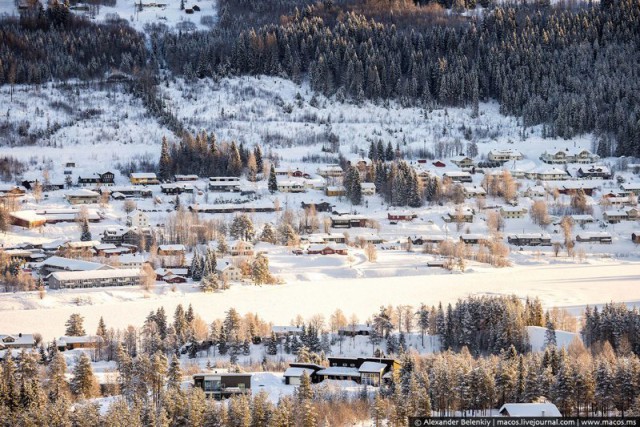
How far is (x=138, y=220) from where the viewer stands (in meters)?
64.1

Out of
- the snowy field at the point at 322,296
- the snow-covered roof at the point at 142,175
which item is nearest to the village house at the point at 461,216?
the snowy field at the point at 322,296

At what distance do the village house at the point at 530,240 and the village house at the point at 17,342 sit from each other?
104 ft

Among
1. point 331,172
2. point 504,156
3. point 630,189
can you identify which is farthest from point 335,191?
point 630,189

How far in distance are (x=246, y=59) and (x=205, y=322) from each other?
5730cm

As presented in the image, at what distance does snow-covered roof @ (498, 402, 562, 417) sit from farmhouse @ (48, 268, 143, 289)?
25705mm

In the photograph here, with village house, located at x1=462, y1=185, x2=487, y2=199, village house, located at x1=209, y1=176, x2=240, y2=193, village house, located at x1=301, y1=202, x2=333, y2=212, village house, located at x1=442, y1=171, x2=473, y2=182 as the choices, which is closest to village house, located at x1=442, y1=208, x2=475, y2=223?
village house, located at x1=462, y1=185, x2=487, y2=199

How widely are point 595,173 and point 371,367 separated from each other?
147ft

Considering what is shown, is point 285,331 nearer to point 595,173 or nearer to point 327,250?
point 327,250

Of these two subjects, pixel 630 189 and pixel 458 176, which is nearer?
pixel 630 189

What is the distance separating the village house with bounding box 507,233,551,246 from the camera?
61.8 m

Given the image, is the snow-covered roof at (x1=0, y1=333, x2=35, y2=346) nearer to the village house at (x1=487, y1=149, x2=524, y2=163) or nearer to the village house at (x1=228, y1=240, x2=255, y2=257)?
the village house at (x1=228, y1=240, x2=255, y2=257)

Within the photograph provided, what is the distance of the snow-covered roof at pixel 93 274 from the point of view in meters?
51.5

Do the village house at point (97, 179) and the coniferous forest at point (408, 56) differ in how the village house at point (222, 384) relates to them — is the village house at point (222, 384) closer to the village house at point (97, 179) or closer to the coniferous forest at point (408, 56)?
the village house at point (97, 179)

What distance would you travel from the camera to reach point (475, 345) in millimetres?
41688
